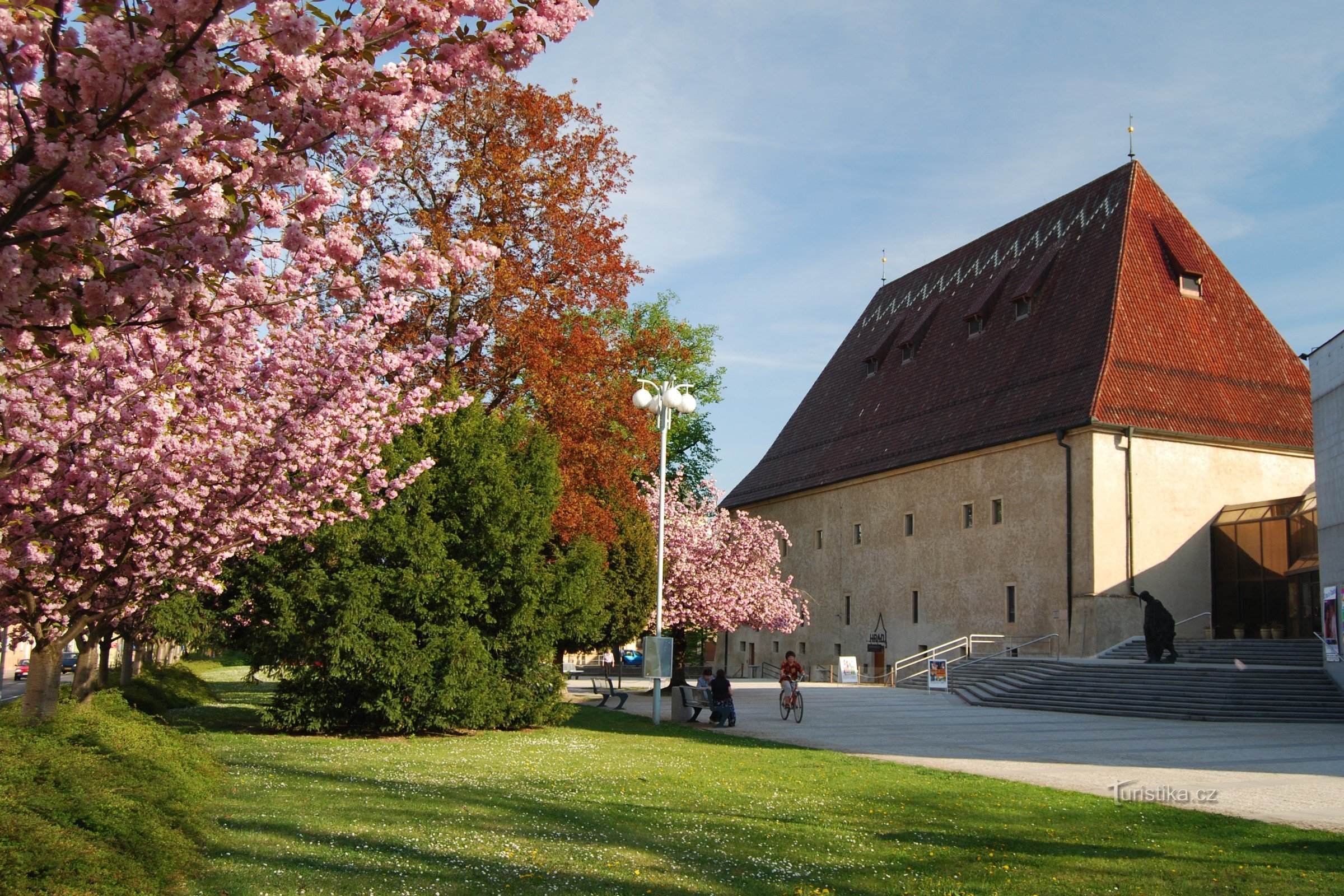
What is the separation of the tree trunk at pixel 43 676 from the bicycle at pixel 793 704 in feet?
50.5

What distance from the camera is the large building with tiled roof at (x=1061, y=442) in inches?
1480

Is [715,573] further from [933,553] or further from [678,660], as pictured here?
[933,553]

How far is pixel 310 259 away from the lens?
866cm

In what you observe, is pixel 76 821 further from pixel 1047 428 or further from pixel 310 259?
pixel 1047 428

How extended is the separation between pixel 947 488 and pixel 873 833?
34.7m

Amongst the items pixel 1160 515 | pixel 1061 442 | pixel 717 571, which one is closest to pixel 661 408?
pixel 717 571

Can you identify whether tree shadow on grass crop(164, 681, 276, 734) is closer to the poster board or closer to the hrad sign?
the poster board

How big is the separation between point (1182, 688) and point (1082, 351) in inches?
575

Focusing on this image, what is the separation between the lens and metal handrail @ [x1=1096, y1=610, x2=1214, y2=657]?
35.7 m

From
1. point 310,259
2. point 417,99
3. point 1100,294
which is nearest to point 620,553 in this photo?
point 1100,294

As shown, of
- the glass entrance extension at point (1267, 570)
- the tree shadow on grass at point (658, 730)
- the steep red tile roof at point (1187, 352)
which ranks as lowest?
the tree shadow on grass at point (658, 730)

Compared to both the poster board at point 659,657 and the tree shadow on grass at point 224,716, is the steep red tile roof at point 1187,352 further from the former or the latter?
the tree shadow on grass at point 224,716

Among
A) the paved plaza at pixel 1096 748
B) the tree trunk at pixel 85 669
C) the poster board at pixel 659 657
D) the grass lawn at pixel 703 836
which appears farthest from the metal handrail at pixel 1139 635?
the tree trunk at pixel 85 669

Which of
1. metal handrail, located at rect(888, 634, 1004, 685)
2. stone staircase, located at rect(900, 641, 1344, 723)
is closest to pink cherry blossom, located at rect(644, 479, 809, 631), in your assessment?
metal handrail, located at rect(888, 634, 1004, 685)
